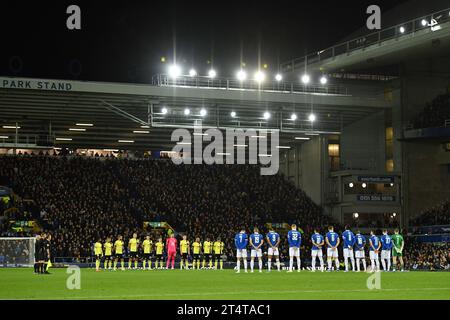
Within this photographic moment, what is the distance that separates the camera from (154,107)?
170 feet

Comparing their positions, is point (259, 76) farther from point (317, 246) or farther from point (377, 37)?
point (317, 246)

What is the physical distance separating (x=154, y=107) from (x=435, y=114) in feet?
65.3

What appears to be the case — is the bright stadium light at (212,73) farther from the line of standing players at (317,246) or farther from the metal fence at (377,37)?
the line of standing players at (317,246)

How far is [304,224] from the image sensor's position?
192 feet

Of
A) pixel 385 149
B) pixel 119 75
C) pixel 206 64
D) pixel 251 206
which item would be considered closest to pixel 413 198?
pixel 385 149

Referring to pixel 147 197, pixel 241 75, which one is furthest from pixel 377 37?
pixel 147 197

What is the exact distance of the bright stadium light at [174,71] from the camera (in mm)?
50438

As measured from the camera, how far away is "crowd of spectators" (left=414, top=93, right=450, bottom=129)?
54594mm

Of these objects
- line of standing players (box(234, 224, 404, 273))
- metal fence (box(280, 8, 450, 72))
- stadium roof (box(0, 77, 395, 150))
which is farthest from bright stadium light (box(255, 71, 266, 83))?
line of standing players (box(234, 224, 404, 273))

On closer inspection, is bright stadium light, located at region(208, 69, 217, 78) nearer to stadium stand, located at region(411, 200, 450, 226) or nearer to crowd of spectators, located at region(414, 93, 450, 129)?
crowd of spectators, located at region(414, 93, 450, 129)
